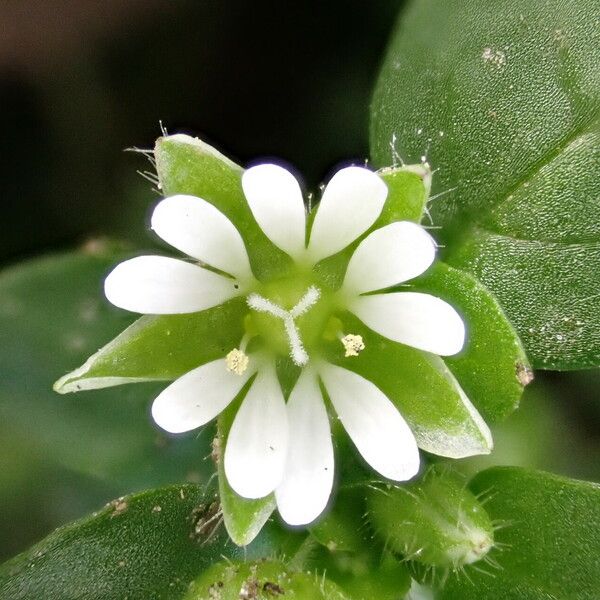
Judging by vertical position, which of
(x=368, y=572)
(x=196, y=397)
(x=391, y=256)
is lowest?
(x=368, y=572)

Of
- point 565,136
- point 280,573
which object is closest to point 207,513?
point 280,573

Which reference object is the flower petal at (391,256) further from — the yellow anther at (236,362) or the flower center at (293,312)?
the yellow anther at (236,362)

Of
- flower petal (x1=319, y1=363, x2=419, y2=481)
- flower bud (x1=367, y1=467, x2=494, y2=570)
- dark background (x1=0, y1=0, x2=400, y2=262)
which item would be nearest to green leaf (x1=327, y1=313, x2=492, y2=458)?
flower petal (x1=319, y1=363, x2=419, y2=481)

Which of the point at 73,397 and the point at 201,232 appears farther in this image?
the point at 73,397

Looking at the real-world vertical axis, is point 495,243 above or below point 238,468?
above

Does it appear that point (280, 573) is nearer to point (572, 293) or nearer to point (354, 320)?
point (354, 320)

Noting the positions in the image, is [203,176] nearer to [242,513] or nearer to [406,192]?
[406,192]

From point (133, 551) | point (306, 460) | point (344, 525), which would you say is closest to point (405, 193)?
point (306, 460)
